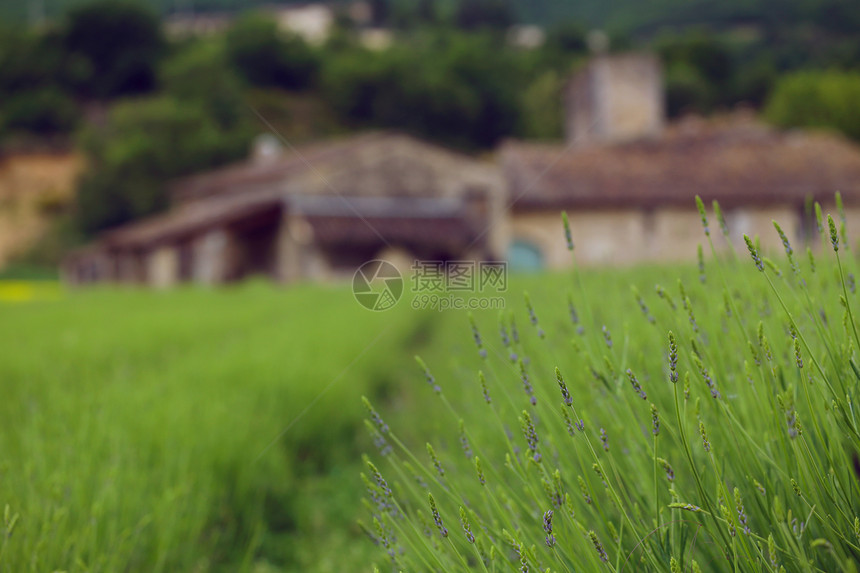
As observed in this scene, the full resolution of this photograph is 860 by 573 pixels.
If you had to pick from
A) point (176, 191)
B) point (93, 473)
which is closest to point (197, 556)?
point (93, 473)

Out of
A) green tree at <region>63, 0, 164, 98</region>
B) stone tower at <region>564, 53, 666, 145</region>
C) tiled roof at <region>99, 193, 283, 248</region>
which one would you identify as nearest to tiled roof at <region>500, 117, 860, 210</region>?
stone tower at <region>564, 53, 666, 145</region>

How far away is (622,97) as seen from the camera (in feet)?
78.6

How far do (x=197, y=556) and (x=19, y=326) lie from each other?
20.9 feet

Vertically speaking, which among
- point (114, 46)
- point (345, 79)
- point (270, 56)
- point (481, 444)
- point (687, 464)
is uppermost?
point (114, 46)

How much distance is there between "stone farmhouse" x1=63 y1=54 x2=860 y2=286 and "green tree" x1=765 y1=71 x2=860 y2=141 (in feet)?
18.0

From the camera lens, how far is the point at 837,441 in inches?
43.4

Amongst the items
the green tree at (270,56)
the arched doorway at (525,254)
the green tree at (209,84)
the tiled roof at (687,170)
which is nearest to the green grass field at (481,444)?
the arched doorway at (525,254)

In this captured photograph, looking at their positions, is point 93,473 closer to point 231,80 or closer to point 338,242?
point 338,242

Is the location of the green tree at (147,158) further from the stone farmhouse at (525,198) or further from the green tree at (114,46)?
the stone farmhouse at (525,198)

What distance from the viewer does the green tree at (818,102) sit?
28562 millimetres

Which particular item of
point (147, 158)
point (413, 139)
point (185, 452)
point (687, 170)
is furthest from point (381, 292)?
point (147, 158)

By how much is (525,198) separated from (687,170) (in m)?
5.57

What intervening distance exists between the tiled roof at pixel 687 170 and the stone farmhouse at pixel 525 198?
0.05m

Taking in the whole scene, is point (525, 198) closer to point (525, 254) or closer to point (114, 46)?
point (525, 254)
